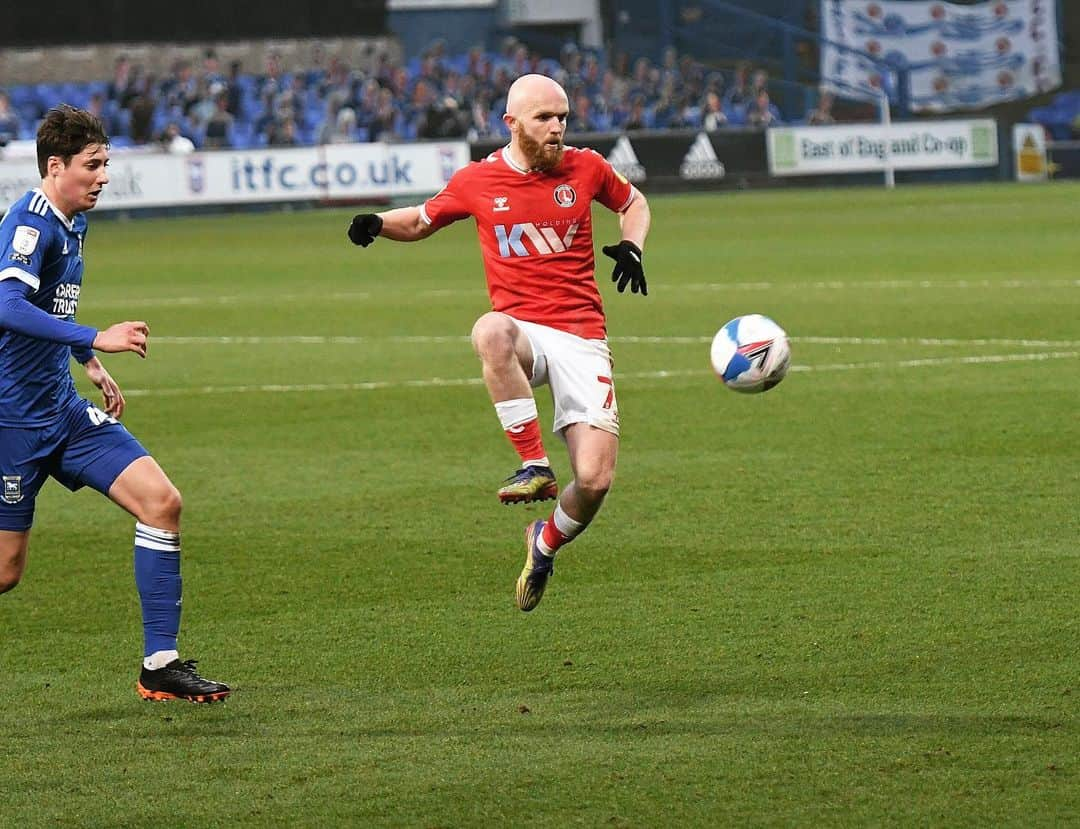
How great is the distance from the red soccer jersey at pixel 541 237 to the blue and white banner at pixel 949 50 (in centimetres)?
3991

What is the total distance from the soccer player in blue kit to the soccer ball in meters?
2.13

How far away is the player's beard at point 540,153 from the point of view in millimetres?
7238

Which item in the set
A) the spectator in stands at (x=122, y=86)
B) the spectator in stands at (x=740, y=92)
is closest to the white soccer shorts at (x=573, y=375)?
the spectator in stands at (x=122, y=86)

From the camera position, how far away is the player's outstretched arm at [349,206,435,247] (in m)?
7.27

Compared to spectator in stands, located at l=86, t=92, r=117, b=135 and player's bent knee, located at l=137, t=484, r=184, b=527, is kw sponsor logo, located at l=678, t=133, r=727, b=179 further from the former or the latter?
player's bent knee, located at l=137, t=484, r=184, b=527

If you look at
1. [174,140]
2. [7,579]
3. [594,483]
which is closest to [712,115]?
[174,140]

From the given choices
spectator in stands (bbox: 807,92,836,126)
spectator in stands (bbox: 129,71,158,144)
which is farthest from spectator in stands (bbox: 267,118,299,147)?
spectator in stands (bbox: 807,92,836,126)

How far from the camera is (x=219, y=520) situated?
1023 centimetres

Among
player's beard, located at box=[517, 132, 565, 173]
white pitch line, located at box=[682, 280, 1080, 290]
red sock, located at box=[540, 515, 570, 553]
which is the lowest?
white pitch line, located at box=[682, 280, 1080, 290]

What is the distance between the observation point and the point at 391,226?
750 centimetres

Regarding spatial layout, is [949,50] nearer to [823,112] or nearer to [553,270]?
[823,112]

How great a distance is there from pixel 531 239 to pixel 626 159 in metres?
31.1

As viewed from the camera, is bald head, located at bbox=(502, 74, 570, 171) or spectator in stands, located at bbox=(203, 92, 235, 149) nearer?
bald head, located at bbox=(502, 74, 570, 171)

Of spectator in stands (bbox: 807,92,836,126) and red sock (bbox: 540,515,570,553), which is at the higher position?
spectator in stands (bbox: 807,92,836,126)
